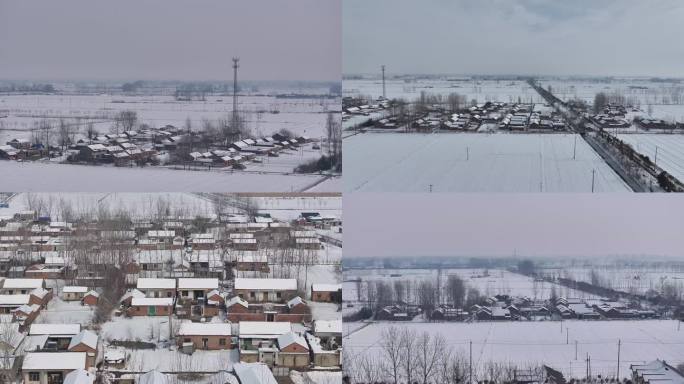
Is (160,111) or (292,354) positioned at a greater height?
(160,111)

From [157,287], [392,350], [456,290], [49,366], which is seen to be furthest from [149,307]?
[456,290]

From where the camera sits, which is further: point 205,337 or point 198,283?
point 198,283

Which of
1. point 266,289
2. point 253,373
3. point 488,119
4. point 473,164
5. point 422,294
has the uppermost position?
point 488,119

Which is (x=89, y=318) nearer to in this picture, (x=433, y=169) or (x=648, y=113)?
(x=433, y=169)

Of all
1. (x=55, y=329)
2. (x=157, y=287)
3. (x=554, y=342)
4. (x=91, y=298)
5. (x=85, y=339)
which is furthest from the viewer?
(x=157, y=287)

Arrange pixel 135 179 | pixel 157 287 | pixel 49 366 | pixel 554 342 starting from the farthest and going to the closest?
pixel 157 287 < pixel 135 179 < pixel 554 342 < pixel 49 366

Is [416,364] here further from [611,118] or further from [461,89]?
[611,118]

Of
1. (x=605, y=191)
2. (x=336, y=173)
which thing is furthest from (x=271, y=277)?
(x=605, y=191)

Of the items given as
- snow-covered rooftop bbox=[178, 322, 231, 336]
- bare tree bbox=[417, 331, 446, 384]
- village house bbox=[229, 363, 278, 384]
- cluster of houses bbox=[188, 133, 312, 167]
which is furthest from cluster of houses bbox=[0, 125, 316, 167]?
bare tree bbox=[417, 331, 446, 384]
